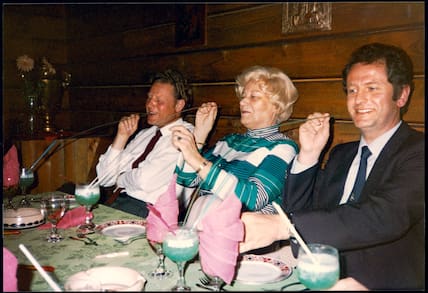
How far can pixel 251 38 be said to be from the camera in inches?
98.1

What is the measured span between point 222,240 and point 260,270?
8.4 inches

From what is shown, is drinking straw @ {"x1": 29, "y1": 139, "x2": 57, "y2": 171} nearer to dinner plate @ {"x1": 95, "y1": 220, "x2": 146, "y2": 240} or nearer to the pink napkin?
the pink napkin

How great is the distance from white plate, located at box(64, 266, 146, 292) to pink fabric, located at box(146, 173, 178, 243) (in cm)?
13

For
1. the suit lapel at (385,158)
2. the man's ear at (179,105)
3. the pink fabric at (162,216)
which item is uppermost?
the man's ear at (179,105)

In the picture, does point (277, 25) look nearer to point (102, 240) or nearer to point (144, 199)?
point (144, 199)

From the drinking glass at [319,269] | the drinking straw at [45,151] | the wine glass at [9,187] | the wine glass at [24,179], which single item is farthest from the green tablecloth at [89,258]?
the drinking straw at [45,151]

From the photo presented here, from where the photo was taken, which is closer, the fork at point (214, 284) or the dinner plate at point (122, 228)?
the fork at point (214, 284)

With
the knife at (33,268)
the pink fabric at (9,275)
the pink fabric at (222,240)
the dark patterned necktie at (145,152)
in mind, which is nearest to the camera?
the pink fabric at (9,275)

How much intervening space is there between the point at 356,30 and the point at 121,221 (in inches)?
51.8

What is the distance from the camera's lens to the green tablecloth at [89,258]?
1.15 meters

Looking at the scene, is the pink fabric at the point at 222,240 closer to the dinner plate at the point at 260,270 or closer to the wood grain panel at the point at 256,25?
the dinner plate at the point at 260,270

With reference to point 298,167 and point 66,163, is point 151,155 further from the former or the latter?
point 66,163

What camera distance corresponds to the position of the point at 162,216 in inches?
51.9

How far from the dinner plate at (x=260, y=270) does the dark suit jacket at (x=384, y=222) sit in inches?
4.5
